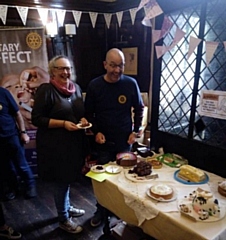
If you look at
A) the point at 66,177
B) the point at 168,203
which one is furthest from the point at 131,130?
the point at 168,203

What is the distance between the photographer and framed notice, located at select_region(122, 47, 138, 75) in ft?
10.8

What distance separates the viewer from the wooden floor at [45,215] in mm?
2014

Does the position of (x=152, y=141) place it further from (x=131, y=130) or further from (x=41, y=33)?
(x=41, y=33)

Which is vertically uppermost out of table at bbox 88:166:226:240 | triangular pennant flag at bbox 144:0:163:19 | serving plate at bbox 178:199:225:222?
triangular pennant flag at bbox 144:0:163:19

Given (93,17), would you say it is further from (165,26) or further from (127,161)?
(127,161)

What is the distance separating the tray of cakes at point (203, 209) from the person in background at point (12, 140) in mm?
1890

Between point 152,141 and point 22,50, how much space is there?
6.28ft

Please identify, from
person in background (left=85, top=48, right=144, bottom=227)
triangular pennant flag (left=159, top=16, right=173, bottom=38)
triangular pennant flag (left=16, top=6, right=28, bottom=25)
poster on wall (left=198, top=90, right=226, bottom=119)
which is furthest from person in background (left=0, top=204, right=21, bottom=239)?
triangular pennant flag (left=16, top=6, right=28, bottom=25)

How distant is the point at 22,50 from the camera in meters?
2.74

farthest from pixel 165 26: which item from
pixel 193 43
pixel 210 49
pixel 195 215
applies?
pixel 195 215

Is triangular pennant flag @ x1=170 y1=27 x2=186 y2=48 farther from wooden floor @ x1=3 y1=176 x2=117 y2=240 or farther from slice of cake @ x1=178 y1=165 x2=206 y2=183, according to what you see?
wooden floor @ x1=3 y1=176 x2=117 y2=240

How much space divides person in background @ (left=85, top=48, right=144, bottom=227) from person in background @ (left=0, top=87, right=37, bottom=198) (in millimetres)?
951

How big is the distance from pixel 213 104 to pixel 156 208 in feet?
2.32

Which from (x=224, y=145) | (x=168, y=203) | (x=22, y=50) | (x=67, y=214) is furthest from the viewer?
(x=22, y=50)
